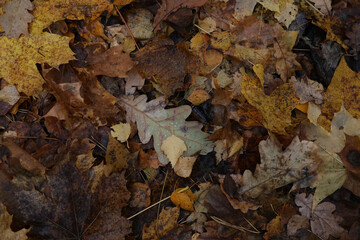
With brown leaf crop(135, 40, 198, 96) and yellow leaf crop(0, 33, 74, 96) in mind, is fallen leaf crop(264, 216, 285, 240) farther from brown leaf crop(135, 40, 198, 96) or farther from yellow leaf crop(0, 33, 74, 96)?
yellow leaf crop(0, 33, 74, 96)

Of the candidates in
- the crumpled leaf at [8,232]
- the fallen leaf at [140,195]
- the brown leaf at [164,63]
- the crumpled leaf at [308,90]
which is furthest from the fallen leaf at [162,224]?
the crumpled leaf at [308,90]

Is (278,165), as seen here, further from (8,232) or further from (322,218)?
(8,232)

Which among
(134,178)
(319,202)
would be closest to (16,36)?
(134,178)

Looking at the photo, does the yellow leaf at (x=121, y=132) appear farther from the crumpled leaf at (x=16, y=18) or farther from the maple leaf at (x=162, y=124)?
the crumpled leaf at (x=16, y=18)

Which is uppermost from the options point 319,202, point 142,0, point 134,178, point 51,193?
point 142,0

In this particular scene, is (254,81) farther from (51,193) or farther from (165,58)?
(51,193)

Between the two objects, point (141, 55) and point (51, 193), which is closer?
point (51, 193)

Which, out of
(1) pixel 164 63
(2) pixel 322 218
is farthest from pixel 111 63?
(2) pixel 322 218
